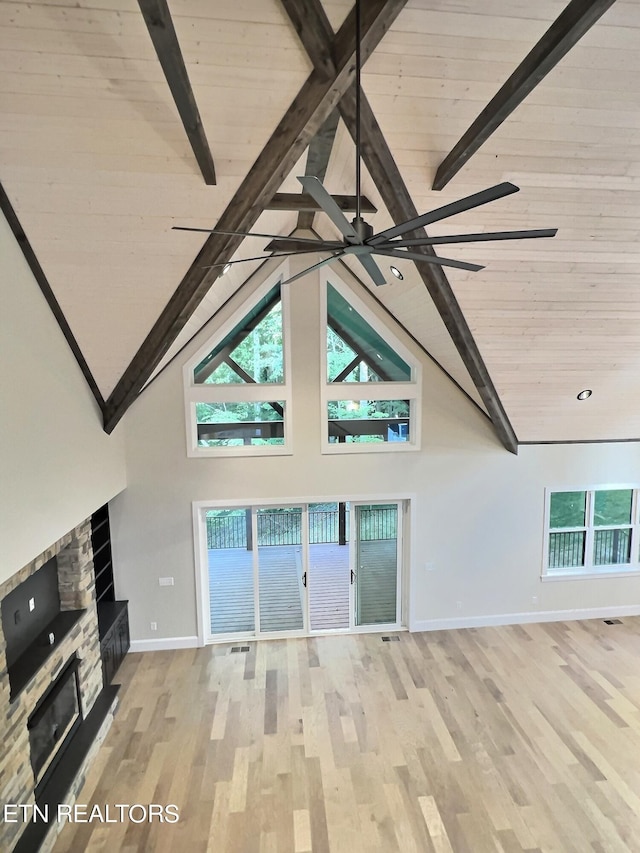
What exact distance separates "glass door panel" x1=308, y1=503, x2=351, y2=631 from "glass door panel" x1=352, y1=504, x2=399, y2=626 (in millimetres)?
169

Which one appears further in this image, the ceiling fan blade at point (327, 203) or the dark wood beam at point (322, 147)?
the dark wood beam at point (322, 147)

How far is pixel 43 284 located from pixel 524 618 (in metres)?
7.04

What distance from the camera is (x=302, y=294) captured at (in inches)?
221

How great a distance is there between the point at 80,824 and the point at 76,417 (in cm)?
337

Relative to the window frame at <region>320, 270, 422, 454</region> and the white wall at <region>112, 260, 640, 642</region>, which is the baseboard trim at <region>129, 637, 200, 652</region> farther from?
the window frame at <region>320, 270, 422, 454</region>

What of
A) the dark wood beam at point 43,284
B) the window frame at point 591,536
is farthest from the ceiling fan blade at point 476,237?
the window frame at point 591,536

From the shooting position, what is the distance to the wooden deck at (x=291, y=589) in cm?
625

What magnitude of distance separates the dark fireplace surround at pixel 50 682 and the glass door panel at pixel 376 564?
3279 mm

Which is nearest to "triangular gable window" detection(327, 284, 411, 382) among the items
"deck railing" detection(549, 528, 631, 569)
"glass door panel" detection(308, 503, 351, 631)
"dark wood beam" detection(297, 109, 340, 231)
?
"dark wood beam" detection(297, 109, 340, 231)

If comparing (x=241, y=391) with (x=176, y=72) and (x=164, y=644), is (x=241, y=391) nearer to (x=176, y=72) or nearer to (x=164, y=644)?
(x=164, y=644)

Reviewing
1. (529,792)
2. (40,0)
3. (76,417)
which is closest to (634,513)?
(529,792)

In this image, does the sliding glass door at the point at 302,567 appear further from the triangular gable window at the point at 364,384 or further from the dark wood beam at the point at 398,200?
the dark wood beam at the point at 398,200

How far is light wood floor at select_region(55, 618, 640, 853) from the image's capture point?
11.8 ft

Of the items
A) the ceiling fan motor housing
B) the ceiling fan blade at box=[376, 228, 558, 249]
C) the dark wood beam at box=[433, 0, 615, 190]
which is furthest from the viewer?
the dark wood beam at box=[433, 0, 615, 190]
